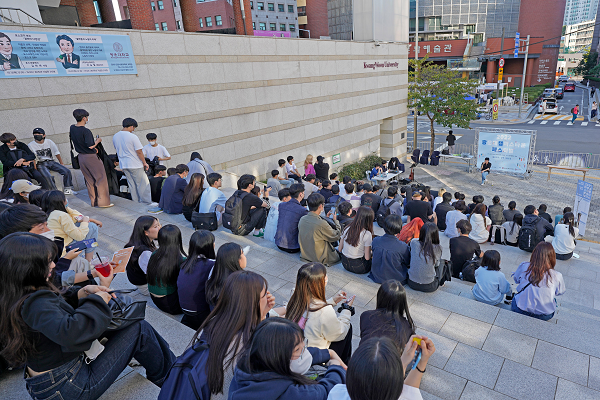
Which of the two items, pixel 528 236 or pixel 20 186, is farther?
pixel 528 236

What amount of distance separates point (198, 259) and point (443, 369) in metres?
3.12

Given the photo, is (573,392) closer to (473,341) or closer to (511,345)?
(511,345)

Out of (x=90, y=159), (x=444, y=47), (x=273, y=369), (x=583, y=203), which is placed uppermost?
(x=444, y=47)

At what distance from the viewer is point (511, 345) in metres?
4.63

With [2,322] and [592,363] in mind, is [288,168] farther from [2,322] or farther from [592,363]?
[2,322]

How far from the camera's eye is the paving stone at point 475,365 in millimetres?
4004

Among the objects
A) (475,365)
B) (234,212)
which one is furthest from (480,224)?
(234,212)

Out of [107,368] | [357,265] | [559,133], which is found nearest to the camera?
[107,368]

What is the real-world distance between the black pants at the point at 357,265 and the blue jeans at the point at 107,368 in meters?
3.53

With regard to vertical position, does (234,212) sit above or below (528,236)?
above

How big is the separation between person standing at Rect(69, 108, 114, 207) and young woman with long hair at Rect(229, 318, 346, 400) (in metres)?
7.33

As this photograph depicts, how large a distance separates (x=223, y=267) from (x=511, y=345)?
3815 mm

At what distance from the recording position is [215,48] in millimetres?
13008

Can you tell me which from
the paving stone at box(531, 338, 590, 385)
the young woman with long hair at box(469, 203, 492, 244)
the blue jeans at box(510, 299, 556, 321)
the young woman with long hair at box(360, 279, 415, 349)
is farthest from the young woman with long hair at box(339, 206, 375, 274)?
the young woman with long hair at box(469, 203, 492, 244)
